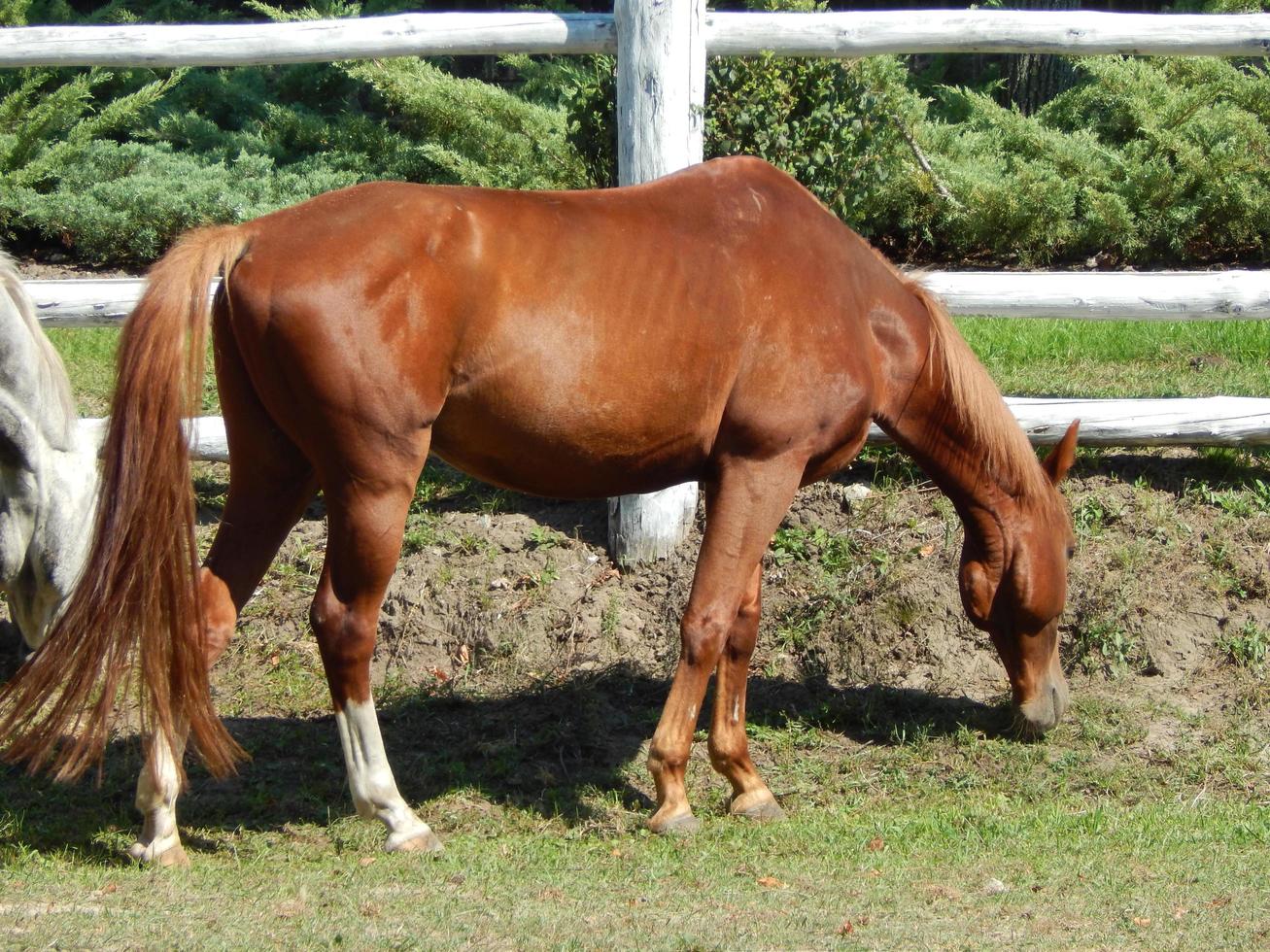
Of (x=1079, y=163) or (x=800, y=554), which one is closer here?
(x=800, y=554)

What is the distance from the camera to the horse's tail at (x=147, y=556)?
3.66 meters

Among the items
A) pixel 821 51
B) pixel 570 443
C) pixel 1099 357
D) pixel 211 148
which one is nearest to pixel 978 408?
pixel 570 443

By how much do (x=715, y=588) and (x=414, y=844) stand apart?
1204 mm

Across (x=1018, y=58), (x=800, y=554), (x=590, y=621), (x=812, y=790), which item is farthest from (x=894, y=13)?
(x=1018, y=58)

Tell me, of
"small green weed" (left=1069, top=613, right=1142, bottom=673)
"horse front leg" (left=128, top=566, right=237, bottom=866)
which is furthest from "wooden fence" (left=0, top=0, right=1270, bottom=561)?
"horse front leg" (left=128, top=566, right=237, bottom=866)

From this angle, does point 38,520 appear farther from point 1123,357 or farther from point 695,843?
point 1123,357

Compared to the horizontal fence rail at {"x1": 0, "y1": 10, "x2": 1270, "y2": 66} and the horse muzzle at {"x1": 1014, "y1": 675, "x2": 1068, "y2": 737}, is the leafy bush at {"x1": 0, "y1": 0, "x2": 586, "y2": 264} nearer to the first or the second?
the horizontal fence rail at {"x1": 0, "y1": 10, "x2": 1270, "y2": 66}

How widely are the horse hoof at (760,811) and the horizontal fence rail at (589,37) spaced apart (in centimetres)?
307

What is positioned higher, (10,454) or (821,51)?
(821,51)

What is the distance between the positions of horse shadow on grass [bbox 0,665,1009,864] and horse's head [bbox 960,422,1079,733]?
324 mm

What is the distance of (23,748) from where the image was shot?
3.65 metres

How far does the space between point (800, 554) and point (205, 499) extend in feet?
9.09

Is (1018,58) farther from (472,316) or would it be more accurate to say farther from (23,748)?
(23,748)

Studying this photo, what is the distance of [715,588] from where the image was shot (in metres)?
4.26
